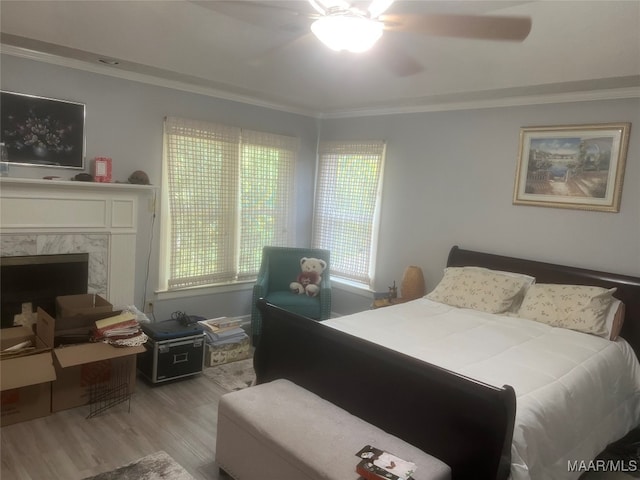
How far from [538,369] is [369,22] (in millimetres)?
1884

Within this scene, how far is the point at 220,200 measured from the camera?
4.38 meters

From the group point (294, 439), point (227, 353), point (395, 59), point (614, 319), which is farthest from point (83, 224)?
point (614, 319)

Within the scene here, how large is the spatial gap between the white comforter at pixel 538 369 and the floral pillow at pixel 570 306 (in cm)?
8

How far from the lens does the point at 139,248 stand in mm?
3922

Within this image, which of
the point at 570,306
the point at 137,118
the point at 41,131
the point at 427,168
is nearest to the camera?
the point at 570,306

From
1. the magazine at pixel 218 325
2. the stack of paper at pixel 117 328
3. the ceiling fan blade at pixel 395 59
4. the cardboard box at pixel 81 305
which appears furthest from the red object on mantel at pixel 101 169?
the ceiling fan blade at pixel 395 59

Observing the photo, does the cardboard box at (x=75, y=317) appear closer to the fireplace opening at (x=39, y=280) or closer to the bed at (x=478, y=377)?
the fireplace opening at (x=39, y=280)

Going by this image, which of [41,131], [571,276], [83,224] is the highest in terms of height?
[41,131]

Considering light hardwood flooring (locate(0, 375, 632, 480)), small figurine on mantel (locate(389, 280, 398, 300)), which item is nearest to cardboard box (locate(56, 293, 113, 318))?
light hardwood flooring (locate(0, 375, 632, 480))

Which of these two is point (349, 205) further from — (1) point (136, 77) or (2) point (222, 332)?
(1) point (136, 77)

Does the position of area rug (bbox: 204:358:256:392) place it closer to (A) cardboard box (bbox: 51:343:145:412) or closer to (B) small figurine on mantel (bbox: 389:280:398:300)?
(A) cardboard box (bbox: 51:343:145:412)

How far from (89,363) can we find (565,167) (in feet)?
12.1

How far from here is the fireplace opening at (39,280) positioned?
330 cm

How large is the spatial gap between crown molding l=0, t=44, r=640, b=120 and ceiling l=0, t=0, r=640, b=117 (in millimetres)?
11
